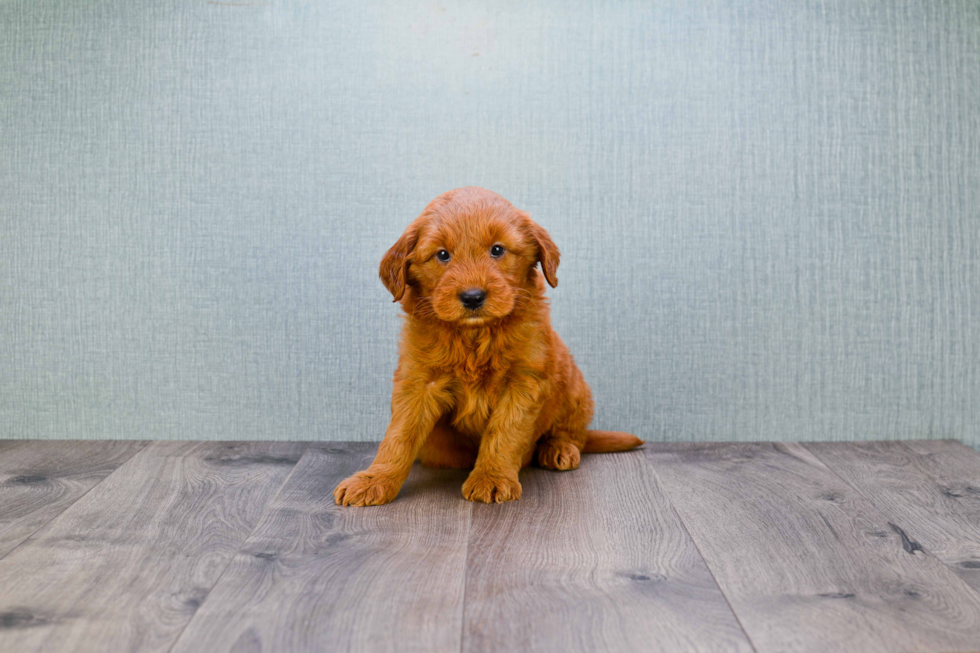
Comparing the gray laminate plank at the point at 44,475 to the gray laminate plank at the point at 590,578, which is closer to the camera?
the gray laminate plank at the point at 590,578

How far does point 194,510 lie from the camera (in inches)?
78.3

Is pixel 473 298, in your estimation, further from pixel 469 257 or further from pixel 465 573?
pixel 465 573

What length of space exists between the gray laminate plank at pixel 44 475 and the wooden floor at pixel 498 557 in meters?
0.01

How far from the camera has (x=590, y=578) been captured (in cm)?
A: 156

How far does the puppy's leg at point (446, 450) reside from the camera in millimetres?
2293

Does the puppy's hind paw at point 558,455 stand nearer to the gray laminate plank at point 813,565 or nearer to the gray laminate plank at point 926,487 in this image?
the gray laminate plank at point 813,565

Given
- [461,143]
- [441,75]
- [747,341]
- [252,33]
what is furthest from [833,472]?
[252,33]

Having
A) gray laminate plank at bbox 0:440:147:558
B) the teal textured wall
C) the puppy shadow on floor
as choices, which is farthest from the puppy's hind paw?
gray laminate plank at bbox 0:440:147:558

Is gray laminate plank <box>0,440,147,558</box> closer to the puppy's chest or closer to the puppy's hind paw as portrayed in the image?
the puppy's chest

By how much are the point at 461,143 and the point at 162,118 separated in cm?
104

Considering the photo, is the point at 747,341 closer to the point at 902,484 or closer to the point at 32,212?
the point at 902,484

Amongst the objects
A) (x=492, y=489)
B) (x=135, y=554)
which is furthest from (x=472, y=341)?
(x=135, y=554)

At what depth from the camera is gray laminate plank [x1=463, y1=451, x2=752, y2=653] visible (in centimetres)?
133

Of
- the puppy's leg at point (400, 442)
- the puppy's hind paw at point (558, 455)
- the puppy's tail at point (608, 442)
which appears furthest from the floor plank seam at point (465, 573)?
the puppy's tail at point (608, 442)
